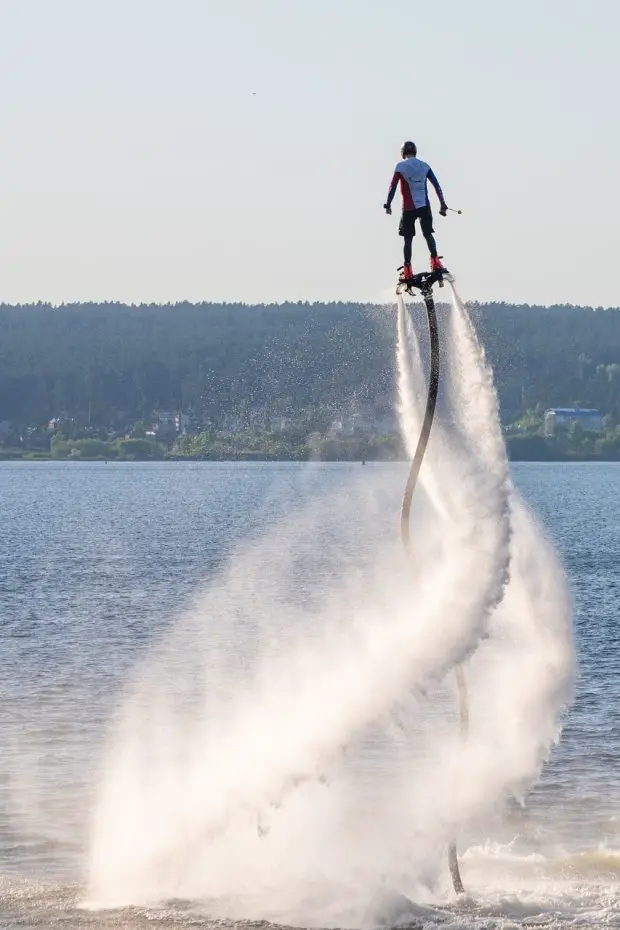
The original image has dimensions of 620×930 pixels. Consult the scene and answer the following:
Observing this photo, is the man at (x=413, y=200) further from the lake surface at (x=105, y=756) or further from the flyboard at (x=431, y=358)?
the lake surface at (x=105, y=756)

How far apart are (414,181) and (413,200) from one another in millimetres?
265

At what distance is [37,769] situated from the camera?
3984 centimetres

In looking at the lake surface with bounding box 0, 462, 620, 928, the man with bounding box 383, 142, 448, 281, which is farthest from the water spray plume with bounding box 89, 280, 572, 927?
the man with bounding box 383, 142, 448, 281

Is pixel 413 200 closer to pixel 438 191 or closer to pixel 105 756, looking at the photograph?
pixel 438 191

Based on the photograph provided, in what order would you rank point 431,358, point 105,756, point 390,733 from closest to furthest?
point 431,358, point 390,733, point 105,756

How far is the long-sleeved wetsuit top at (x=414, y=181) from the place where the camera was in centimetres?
2389

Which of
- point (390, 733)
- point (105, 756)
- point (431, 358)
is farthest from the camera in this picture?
point (105, 756)

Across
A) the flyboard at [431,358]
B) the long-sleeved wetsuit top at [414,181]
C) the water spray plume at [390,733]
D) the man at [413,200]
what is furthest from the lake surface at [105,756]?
the long-sleeved wetsuit top at [414,181]

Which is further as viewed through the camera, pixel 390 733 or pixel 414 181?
pixel 390 733

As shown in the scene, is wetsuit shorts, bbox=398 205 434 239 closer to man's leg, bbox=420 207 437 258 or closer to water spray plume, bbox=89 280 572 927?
man's leg, bbox=420 207 437 258

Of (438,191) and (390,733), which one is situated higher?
(438,191)

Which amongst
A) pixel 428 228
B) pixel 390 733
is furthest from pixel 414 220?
pixel 390 733

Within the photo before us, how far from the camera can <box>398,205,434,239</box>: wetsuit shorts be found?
24.0m

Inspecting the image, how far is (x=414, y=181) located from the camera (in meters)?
23.9
